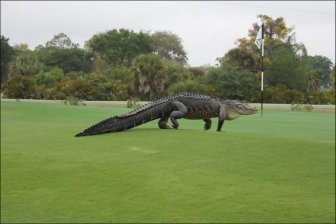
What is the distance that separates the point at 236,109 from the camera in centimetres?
238

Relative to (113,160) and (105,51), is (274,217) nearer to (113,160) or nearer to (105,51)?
(113,160)

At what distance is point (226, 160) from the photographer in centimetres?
3112

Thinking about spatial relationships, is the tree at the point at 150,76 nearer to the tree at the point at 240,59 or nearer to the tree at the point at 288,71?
the tree at the point at 240,59

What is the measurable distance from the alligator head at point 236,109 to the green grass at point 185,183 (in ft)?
74.8

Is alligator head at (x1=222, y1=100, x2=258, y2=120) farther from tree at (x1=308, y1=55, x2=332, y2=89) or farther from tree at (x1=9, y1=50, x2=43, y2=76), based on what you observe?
tree at (x1=9, y1=50, x2=43, y2=76)

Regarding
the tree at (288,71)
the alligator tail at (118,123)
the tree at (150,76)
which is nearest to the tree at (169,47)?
the tree at (150,76)

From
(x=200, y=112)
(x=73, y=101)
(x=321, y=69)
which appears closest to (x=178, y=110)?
(x=200, y=112)

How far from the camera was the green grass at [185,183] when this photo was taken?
27.1 m

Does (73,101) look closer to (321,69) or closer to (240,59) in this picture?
(240,59)

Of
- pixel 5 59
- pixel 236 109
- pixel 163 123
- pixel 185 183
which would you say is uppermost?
pixel 5 59

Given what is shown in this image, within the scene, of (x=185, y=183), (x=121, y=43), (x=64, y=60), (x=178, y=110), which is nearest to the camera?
(x=64, y=60)

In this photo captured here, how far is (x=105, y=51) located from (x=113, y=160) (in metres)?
28.7

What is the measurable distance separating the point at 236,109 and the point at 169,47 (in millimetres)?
996

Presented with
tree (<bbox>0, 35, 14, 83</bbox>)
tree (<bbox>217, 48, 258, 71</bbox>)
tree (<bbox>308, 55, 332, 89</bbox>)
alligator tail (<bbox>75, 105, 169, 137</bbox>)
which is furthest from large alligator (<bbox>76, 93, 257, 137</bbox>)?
tree (<bbox>0, 35, 14, 83</bbox>)
